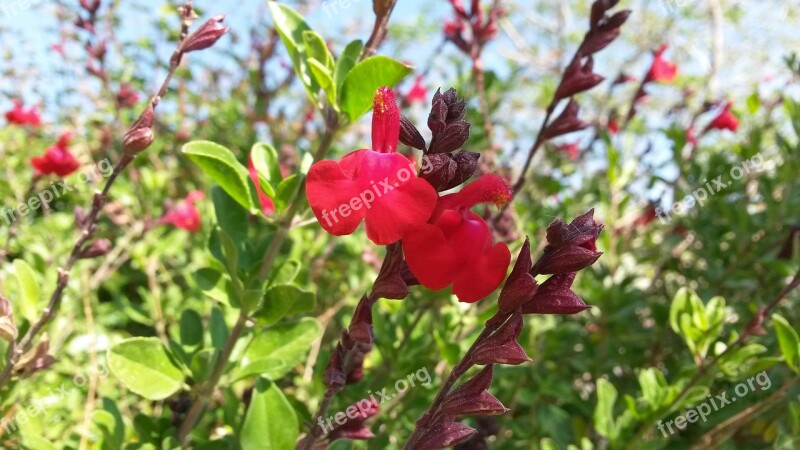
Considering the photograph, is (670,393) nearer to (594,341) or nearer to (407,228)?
(594,341)

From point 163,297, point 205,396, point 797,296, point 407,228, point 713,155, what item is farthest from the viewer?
point 713,155

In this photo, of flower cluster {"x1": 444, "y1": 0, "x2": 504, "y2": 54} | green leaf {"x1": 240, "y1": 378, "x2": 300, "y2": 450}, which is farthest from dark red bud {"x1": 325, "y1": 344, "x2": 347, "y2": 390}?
flower cluster {"x1": 444, "y1": 0, "x2": 504, "y2": 54}

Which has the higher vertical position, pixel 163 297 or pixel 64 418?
pixel 163 297

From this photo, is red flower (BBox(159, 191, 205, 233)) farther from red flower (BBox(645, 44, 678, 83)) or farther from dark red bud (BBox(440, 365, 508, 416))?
dark red bud (BBox(440, 365, 508, 416))

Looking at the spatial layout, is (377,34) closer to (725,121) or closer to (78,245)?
(78,245)

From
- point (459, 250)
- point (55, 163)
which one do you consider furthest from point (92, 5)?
point (459, 250)

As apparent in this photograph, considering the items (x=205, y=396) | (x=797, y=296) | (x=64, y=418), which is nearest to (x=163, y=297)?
(x=64, y=418)
